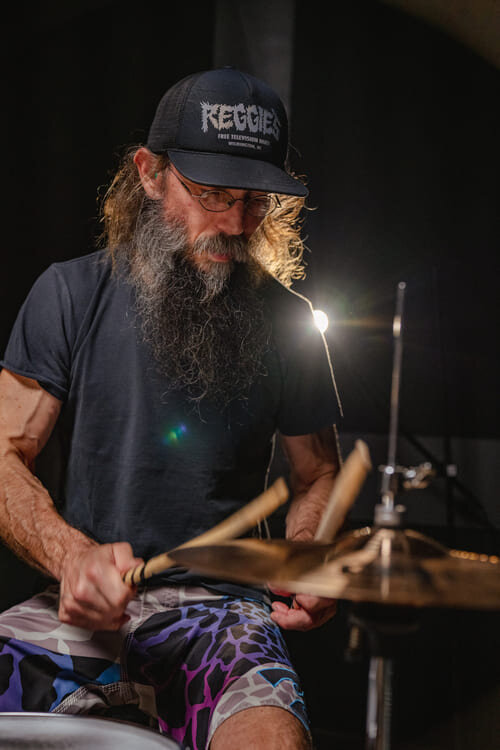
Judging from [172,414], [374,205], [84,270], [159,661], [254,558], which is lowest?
[159,661]

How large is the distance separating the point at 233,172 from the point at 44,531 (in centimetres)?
69

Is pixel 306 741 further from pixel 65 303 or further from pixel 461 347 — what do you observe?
pixel 461 347

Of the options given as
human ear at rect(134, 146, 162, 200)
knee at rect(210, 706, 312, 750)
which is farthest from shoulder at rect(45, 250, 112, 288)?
knee at rect(210, 706, 312, 750)

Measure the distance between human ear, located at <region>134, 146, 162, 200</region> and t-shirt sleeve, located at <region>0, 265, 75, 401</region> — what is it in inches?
10.5

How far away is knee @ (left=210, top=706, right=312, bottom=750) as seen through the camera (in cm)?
99

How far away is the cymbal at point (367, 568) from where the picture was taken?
2.36ft

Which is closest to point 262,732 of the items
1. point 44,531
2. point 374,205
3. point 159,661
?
point 159,661

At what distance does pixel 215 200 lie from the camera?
140cm

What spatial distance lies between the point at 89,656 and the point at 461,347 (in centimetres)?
167

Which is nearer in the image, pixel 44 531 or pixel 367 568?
pixel 367 568

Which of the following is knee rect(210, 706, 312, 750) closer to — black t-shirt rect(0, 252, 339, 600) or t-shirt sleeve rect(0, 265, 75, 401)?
black t-shirt rect(0, 252, 339, 600)

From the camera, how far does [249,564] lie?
31.4 inches

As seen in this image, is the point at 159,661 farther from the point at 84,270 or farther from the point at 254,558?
the point at 84,270

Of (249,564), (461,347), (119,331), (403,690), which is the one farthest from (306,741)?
(461,347)
